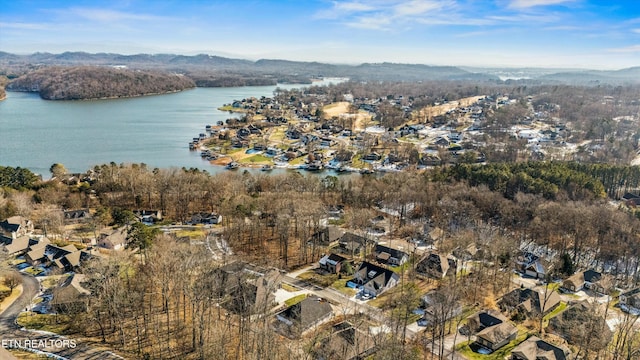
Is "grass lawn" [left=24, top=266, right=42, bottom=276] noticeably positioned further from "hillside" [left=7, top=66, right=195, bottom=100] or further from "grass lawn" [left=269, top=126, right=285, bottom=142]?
"hillside" [left=7, top=66, right=195, bottom=100]

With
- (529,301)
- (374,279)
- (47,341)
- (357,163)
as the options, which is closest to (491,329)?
(529,301)

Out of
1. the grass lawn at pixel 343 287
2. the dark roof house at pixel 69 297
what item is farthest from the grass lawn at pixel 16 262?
the grass lawn at pixel 343 287

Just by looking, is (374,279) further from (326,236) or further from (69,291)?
(69,291)

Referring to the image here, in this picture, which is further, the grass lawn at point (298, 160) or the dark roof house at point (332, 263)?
the grass lawn at point (298, 160)

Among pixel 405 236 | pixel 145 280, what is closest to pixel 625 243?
pixel 405 236

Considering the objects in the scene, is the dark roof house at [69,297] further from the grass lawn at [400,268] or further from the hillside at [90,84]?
the hillside at [90,84]
